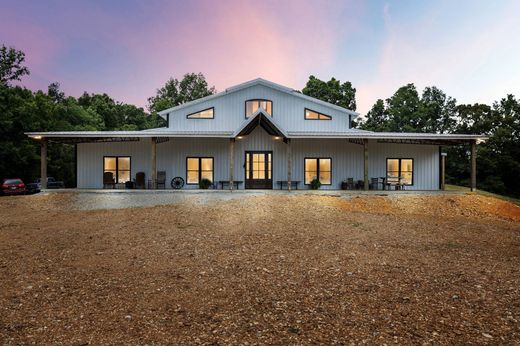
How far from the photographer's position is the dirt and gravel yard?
353 cm

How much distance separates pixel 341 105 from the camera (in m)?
41.7

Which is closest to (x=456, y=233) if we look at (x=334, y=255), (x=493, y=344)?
(x=334, y=255)

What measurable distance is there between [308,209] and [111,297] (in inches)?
353

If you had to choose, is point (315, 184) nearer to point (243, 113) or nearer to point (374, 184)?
point (374, 184)

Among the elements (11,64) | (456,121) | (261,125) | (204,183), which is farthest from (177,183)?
(456,121)

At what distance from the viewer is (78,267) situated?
5.86 m

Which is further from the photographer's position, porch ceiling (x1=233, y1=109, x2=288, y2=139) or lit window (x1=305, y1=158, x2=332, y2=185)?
lit window (x1=305, y1=158, x2=332, y2=185)

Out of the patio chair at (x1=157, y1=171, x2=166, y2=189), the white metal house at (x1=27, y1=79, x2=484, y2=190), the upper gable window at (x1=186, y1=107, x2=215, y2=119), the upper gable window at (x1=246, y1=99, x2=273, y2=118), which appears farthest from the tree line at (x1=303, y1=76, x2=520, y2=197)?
the patio chair at (x1=157, y1=171, x2=166, y2=189)

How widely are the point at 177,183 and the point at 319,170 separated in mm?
9451

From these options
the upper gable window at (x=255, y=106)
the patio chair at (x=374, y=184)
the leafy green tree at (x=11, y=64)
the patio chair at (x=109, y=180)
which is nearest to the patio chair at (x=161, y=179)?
the patio chair at (x=109, y=180)

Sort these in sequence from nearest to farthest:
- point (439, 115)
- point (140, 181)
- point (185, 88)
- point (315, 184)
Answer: point (315, 184) < point (140, 181) < point (439, 115) < point (185, 88)

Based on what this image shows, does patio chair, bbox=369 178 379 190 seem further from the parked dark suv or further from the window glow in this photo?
the parked dark suv

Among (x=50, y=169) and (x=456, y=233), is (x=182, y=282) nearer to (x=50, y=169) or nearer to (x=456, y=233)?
(x=456, y=233)

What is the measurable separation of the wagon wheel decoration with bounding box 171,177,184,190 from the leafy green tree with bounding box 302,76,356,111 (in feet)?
87.4
